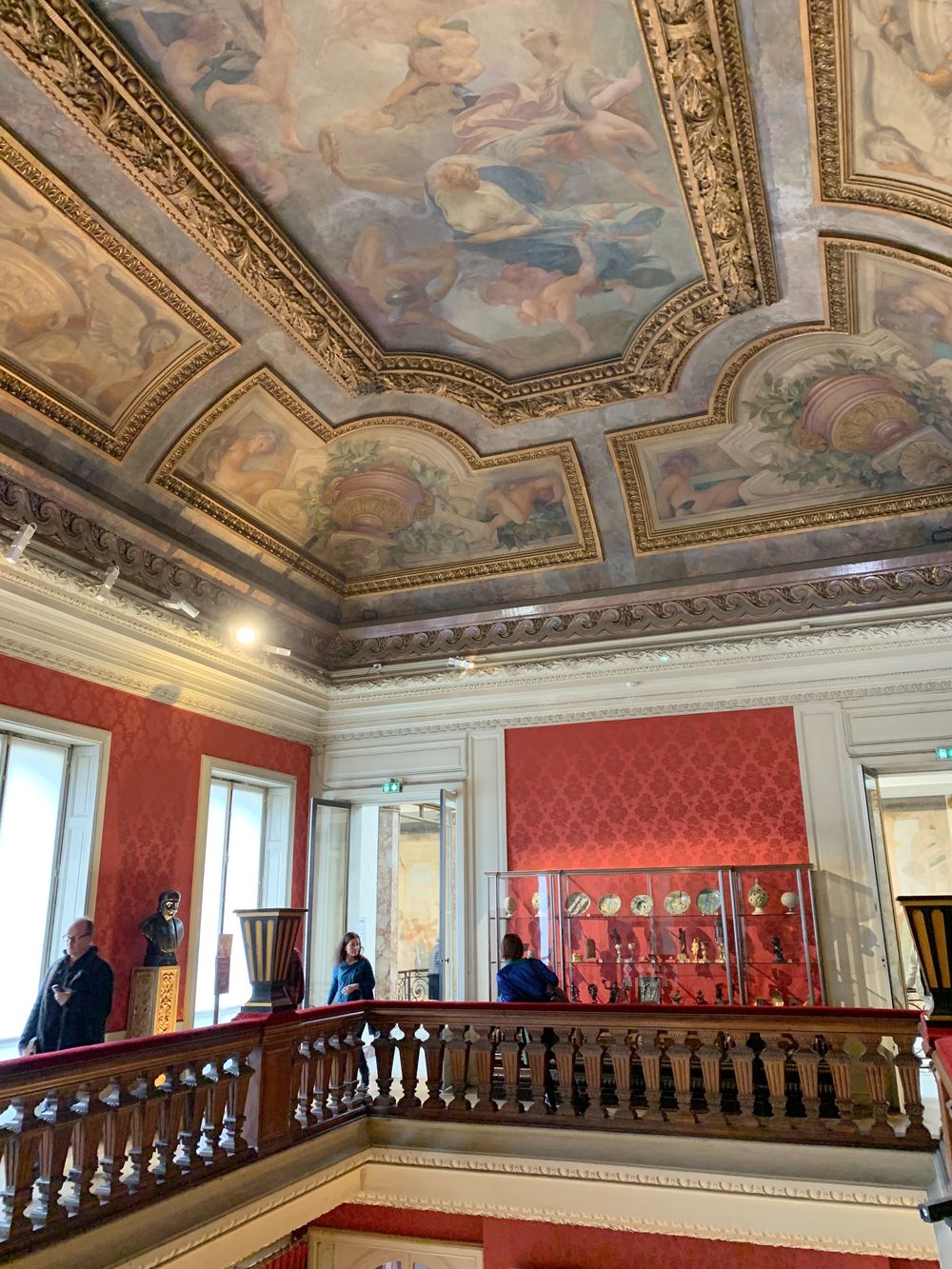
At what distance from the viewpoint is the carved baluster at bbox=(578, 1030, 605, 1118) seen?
25.3ft

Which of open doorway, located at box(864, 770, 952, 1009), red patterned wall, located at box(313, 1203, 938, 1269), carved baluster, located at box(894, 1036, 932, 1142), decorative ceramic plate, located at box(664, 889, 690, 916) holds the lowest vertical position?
red patterned wall, located at box(313, 1203, 938, 1269)

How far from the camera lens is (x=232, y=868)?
12.4m

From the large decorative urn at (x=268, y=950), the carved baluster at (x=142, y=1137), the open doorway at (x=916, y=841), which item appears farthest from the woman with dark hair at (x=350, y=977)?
the open doorway at (x=916, y=841)

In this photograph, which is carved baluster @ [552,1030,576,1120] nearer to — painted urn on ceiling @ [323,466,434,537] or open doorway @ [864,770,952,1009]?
painted urn on ceiling @ [323,466,434,537]

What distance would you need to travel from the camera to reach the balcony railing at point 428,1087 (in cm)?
539

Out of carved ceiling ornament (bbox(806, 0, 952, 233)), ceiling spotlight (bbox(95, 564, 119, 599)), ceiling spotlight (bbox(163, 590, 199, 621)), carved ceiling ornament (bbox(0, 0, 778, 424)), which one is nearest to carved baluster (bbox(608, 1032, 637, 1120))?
ceiling spotlight (bbox(163, 590, 199, 621))

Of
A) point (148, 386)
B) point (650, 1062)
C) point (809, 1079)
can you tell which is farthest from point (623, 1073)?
point (148, 386)

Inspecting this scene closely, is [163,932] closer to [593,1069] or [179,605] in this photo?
[179,605]

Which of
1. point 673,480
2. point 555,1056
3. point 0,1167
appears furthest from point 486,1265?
point 673,480

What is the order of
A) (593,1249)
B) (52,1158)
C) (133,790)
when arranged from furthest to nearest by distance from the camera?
(133,790) → (593,1249) → (52,1158)

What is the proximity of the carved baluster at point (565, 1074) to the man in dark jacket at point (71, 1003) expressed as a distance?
151 inches

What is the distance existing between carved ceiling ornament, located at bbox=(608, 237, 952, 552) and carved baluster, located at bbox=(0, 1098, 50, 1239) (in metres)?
8.55

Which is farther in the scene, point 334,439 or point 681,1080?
point 334,439

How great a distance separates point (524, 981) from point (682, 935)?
3.39 m
